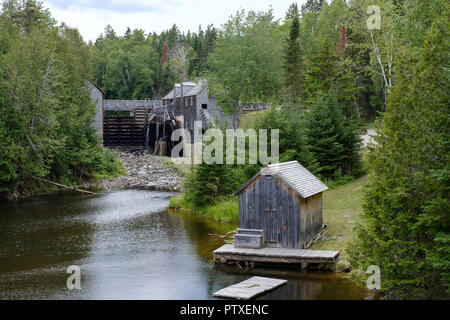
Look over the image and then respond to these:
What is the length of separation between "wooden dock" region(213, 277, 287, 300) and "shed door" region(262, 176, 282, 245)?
2.58 meters

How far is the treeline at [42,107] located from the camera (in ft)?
102

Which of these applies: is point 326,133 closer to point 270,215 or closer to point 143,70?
point 270,215

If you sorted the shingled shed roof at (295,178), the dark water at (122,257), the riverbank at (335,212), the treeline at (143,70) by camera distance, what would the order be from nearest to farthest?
the dark water at (122,257) → the shingled shed roof at (295,178) → the riverbank at (335,212) → the treeline at (143,70)

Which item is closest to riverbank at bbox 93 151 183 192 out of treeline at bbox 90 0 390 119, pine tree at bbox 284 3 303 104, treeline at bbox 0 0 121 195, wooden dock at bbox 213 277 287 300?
treeline at bbox 0 0 121 195

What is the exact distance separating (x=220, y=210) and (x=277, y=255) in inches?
357

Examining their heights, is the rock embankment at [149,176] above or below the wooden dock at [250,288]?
above

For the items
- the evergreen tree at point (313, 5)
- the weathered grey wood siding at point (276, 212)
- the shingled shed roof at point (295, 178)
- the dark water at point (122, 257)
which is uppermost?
the evergreen tree at point (313, 5)

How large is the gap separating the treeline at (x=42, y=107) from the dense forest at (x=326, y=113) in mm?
94

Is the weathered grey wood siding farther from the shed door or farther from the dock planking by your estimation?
the dock planking

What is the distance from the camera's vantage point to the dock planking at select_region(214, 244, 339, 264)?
1513 cm

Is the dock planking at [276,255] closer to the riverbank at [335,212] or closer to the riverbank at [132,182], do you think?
the riverbank at [335,212]

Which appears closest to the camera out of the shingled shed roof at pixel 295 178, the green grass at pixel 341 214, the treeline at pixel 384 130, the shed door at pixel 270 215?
the treeline at pixel 384 130

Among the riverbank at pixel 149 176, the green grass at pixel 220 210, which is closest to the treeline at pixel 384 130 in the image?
the green grass at pixel 220 210

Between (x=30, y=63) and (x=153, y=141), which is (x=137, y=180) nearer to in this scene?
(x=30, y=63)
